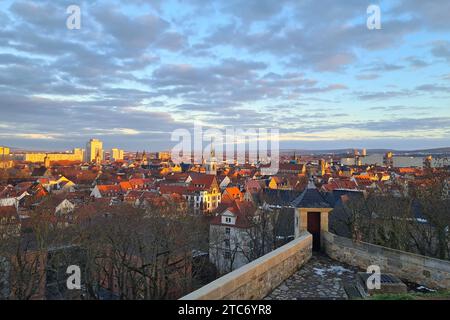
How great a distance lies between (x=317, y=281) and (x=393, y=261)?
2153 millimetres

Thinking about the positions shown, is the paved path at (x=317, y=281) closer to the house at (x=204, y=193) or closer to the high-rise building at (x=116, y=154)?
the house at (x=204, y=193)

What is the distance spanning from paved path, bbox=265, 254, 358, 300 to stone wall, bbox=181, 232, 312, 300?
16 centimetres

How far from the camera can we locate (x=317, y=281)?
8258 mm

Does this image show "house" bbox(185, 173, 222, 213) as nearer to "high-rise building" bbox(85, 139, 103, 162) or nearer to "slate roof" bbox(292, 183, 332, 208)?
"slate roof" bbox(292, 183, 332, 208)

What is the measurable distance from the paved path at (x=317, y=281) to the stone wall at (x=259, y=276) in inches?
6.3

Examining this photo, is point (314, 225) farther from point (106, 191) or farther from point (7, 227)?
point (106, 191)

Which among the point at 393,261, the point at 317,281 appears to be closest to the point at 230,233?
the point at 393,261

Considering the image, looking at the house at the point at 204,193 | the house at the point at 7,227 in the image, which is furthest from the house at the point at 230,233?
the house at the point at 204,193

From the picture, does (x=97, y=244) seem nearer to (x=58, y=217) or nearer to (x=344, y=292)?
(x=58, y=217)

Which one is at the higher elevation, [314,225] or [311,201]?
[311,201]

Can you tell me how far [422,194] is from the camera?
19.3m

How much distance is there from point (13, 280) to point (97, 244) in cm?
378

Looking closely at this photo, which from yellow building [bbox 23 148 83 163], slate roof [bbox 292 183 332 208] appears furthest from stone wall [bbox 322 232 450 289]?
yellow building [bbox 23 148 83 163]

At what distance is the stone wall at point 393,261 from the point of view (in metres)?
7.89
